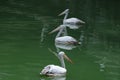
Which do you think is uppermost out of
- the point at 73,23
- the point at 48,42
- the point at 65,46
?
the point at 73,23

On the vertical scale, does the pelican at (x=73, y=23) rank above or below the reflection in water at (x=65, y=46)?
→ above

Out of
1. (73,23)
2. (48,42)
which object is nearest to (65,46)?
(48,42)

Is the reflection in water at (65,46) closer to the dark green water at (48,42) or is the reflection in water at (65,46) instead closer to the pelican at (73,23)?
the dark green water at (48,42)

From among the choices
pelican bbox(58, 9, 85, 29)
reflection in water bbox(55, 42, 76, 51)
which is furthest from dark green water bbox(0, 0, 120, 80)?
pelican bbox(58, 9, 85, 29)

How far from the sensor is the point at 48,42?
16344mm

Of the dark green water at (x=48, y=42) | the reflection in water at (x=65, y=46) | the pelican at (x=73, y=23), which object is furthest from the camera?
the pelican at (x=73, y=23)

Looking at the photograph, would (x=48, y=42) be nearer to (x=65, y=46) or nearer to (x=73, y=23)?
(x=65, y=46)

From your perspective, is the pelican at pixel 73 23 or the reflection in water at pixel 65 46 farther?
the pelican at pixel 73 23

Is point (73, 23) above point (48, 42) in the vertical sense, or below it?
above

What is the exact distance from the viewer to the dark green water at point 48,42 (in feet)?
40.4

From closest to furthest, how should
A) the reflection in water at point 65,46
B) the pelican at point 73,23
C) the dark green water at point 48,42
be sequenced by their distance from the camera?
1. the dark green water at point 48,42
2. the reflection in water at point 65,46
3. the pelican at point 73,23

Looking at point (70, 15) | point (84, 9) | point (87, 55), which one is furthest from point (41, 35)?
point (84, 9)

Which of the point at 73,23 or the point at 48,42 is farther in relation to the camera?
the point at 73,23

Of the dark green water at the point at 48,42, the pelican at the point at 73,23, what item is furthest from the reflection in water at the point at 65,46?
the pelican at the point at 73,23
